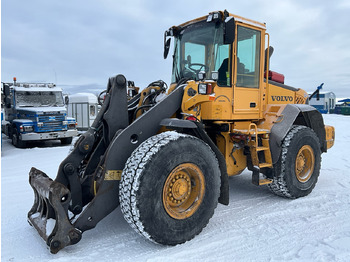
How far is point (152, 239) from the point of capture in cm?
316

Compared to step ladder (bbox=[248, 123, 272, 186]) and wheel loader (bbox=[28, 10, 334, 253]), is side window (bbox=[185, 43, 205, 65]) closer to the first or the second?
wheel loader (bbox=[28, 10, 334, 253])

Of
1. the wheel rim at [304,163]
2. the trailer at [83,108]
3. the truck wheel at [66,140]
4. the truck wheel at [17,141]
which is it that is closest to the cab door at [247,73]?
the wheel rim at [304,163]

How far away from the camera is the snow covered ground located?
3.13m

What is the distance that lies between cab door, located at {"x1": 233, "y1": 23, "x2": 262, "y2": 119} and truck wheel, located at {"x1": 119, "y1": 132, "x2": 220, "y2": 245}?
137cm

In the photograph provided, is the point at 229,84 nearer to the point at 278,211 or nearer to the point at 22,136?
the point at 278,211

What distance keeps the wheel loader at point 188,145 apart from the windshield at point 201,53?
0.02 m

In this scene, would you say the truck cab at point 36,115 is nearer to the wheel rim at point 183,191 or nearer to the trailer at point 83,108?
the trailer at point 83,108

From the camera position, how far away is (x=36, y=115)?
12.4 meters

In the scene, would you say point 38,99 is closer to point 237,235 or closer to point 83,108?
point 83,108

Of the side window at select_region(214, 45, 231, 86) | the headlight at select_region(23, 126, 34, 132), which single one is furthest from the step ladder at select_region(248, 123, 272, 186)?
the headlight at select_region(23, 126, 34, 132)

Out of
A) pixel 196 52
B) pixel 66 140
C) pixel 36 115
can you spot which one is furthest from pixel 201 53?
pixel 66 140

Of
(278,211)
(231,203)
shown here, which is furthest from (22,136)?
(278,211)

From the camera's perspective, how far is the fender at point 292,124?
15.7ft

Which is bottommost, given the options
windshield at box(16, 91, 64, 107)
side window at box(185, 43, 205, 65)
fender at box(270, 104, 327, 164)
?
fender at box(270, 104, 327, 164)
